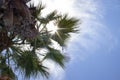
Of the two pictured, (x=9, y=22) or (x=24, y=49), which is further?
(x=24, y=49)

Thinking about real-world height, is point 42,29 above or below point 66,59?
above

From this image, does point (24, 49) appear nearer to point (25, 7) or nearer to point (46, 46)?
point (46, 46)

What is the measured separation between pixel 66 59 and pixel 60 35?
0.85m

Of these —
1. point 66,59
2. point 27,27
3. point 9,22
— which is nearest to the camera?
point 9,22

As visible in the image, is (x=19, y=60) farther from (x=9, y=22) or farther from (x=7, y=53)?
(x=9, y=22)

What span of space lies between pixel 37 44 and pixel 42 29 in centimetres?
55

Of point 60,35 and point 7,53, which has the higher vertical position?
point 60,35

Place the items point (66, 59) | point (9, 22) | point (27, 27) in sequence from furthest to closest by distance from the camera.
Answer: point (66, 59), point (27, 27), point (9, 22)

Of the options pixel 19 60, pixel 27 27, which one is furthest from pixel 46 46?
pixel 27 27

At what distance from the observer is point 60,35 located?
33.1 ft

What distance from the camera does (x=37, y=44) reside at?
10086 millimetres

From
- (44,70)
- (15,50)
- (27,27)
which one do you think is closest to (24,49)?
(15,50)

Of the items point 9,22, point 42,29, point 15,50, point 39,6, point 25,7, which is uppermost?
point 39,6

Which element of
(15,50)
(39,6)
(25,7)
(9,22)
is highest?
(39,6)
